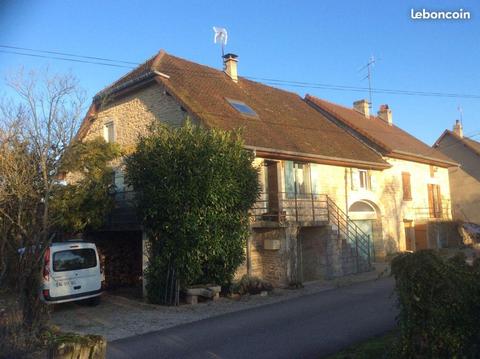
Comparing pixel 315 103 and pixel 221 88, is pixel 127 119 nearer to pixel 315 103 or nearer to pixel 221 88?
pixel 221 88

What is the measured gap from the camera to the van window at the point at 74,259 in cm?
1133

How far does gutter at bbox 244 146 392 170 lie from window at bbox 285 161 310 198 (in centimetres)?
38

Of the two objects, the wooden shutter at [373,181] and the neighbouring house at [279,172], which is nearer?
the neighbouring house at [279,172]

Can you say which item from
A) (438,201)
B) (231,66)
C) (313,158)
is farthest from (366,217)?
(231,66)

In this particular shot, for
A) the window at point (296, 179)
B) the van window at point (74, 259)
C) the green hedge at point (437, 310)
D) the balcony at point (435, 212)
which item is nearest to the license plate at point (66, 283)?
the van window at point (74, 259)

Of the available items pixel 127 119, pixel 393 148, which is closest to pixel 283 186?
pixel 127 119

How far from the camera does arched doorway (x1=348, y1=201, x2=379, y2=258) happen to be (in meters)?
19.9

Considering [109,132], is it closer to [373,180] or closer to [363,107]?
[373,180]

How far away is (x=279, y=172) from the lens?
15953mm

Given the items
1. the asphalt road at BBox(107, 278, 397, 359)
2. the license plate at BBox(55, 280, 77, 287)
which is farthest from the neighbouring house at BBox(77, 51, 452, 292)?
the asphalt road at BBox(107, 278, 397, 359)

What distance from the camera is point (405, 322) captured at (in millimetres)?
4852

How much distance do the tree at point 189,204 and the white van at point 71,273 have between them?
4.76 ft

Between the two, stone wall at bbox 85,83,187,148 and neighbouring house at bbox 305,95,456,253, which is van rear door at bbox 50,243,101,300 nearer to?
stone wall at bbox 85,83,187,148

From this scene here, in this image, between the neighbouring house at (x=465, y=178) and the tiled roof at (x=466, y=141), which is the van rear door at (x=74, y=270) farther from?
the tiled roof at (x=466, y=141)
